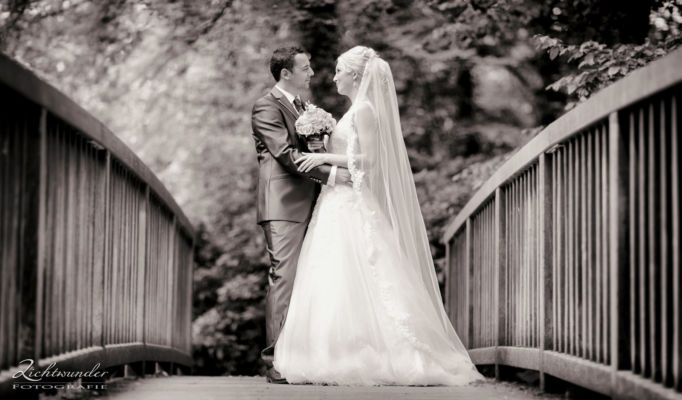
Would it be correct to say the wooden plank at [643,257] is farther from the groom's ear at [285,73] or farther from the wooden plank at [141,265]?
the wooden plank at [141,265]

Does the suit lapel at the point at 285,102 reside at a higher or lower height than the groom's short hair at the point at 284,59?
lower

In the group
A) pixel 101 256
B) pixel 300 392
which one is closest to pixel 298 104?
pixel 101 256

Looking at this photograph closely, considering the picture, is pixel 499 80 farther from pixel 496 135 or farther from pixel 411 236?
pixel 411 236

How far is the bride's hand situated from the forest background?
3.02 metres

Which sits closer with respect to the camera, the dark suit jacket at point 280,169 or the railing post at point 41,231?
the railing post at point 41,231

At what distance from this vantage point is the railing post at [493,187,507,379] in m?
5.69

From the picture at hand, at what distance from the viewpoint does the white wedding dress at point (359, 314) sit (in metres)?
5.25

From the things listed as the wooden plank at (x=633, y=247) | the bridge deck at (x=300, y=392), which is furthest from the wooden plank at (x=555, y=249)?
the wooden plank at (x=633, y=247)

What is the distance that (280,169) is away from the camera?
6.00 metres

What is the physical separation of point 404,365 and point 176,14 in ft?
21.5

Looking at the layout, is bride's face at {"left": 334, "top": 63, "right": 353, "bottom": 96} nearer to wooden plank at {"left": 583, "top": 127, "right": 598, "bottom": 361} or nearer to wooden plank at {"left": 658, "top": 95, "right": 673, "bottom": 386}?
wooden plank at {"left": 583, "top": 127, "right": 598, "bottom": 361}

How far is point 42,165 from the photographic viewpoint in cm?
355

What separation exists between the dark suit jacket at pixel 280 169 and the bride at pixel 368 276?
0.08 metres

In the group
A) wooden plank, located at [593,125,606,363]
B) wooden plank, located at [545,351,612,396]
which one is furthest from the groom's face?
wooden plank, located at [593,125,606,363]
